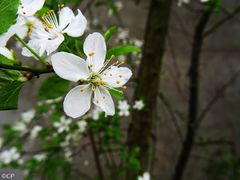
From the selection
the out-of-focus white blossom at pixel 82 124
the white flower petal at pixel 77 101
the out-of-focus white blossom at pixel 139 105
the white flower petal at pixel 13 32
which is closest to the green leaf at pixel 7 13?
the white flower petal at pixel 13 32

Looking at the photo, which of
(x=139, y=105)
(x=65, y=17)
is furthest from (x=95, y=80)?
(x=139, y=105)

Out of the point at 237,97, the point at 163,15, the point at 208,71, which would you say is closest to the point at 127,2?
the point at 208,71

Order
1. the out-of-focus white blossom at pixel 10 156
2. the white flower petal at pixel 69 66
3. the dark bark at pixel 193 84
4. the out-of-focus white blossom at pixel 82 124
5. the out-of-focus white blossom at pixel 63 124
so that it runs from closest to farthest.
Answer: the white flower petal at pixel 69 66 < the out-of-focus white blossom at pixel 82 124 < the out-of-focus white blossom at pixel 63 124 < the out-of-focus white blossom at pixel 10 156 < the dark bark at pixel 193 84

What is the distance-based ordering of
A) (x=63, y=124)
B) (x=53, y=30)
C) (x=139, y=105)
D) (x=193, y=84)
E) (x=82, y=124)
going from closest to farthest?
(x=53, y=30), (x=139, y=105), (x=82, y=124), (x=63, y=124), (x=193, y=84)

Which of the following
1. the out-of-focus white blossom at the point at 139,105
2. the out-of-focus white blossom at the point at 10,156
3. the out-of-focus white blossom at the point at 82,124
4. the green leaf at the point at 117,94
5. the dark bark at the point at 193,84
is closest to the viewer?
the green leaf at the point at 117,94

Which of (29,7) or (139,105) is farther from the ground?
(139,105)

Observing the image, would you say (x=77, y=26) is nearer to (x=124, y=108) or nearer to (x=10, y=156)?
(x=124, y=108)

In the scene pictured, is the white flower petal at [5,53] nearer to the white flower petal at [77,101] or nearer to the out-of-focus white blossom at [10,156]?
the white flower petal at [77,101]
